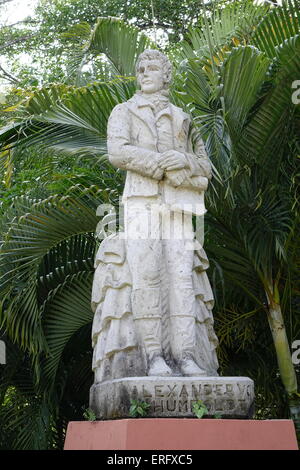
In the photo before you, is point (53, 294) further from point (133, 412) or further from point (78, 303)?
point (133, 412)

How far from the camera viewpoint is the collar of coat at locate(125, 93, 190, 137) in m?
5.32

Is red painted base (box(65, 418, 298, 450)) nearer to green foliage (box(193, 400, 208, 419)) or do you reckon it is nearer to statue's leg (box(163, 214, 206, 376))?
green foliage (box(193, 400, 208, 419))

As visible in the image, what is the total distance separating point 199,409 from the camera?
175 inches

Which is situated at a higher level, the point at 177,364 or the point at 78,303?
the point at 78,303

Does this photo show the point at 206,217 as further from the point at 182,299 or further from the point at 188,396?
the point at 188,396

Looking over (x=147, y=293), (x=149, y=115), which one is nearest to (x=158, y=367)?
(x=147, y=293)

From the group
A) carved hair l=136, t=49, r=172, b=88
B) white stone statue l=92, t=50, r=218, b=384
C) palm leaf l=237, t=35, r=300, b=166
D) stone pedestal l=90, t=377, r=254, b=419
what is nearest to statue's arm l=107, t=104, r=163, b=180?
white stone statue l=92, t=50, r=218, b=384

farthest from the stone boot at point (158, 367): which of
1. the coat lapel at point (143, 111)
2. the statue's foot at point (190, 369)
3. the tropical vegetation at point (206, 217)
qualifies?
the tropical vegetation at point (206, 217)

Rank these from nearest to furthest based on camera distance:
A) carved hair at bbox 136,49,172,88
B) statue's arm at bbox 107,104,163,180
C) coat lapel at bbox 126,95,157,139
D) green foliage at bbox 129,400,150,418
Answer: green foliage at bbox 129,400,150,418 → statue's arm at bbox 107,104,163,180 → coat lapel at bbox 126,95,157,139 → carved hair at bbox 136,49,172,88

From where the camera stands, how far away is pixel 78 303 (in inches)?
299

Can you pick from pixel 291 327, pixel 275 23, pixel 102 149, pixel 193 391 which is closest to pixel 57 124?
pixel 102 149

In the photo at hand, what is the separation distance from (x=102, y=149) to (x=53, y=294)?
1488 millimetres

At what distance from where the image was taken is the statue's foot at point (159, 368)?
4.63 metres

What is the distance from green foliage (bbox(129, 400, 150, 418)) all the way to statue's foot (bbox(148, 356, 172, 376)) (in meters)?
0.25
